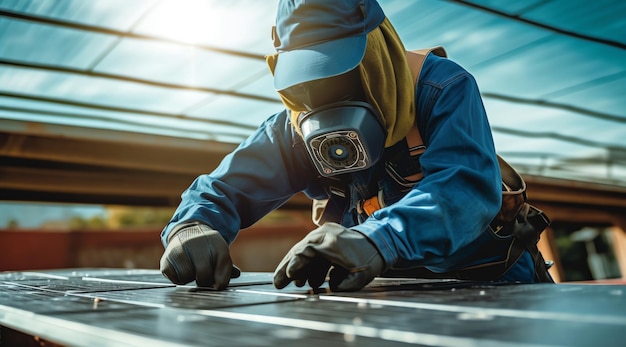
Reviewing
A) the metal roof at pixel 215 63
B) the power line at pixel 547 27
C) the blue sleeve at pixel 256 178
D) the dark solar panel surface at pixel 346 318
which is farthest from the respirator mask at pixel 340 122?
the power line at pixel 547 27

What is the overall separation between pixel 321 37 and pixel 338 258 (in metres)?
0.65

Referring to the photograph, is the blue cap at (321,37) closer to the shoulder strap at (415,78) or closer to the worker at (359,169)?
the worker at (359,169)

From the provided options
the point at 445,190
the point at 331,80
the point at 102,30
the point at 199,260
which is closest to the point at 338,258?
the point at 445,190

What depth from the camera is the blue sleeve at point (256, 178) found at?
1687 millimetres

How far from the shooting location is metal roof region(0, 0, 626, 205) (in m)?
4.46

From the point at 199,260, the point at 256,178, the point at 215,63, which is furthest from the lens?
the point at 215,63

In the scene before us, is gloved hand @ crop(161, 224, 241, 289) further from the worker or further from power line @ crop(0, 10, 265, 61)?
power line @ crop(0, 10, 265, 61)

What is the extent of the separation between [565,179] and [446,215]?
11.2 meters

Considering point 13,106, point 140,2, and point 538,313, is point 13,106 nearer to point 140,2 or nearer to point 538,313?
point 140,2

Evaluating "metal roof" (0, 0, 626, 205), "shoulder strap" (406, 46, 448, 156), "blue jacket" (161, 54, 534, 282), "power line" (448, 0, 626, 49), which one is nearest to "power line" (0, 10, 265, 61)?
Result: "metal roof" (0, 0, 626, 205)

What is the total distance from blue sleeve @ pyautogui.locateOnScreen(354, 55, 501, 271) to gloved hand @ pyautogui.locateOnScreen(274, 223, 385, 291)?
35 mm

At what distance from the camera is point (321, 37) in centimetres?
145

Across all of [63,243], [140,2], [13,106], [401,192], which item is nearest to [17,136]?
[13,106]

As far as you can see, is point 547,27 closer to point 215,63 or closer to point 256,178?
point 215,63
